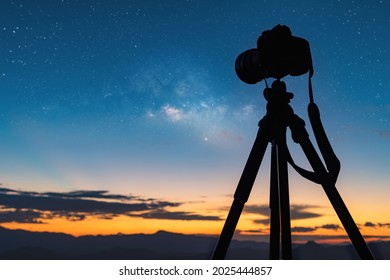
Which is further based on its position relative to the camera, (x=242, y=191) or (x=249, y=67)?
(x=249, y=67)

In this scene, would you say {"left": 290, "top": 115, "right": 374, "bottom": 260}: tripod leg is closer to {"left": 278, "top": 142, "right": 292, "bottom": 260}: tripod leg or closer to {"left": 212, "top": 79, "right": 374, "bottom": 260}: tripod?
{"left": 212, "top": 79, "right": 374, "bottom": 260}: tripod

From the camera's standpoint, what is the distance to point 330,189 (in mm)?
2211

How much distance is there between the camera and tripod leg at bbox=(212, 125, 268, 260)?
87.1 inches

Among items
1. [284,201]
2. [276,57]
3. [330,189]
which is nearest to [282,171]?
[284,201]

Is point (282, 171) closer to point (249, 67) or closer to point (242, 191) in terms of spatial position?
point (242, 191)

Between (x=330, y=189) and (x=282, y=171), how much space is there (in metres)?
0.29

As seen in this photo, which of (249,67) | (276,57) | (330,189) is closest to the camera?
(330,189)

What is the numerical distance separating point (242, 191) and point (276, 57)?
819mm

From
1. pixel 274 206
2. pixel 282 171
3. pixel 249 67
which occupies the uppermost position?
pixel 249 67

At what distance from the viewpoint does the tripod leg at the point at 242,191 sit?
221cm

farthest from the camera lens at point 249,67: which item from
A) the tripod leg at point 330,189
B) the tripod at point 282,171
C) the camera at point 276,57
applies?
Answer: the tripod leg at point 330,189

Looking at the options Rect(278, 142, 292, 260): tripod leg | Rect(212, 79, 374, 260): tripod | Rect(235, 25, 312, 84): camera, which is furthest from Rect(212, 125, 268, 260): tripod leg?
Rect(235, 25, 312, 84): camera

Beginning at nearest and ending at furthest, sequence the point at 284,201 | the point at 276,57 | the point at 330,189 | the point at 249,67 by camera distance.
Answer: the point at 330,189, the point at 284,201, the point at 276,57, the point at 249,67

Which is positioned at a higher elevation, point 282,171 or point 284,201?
point 282,171
